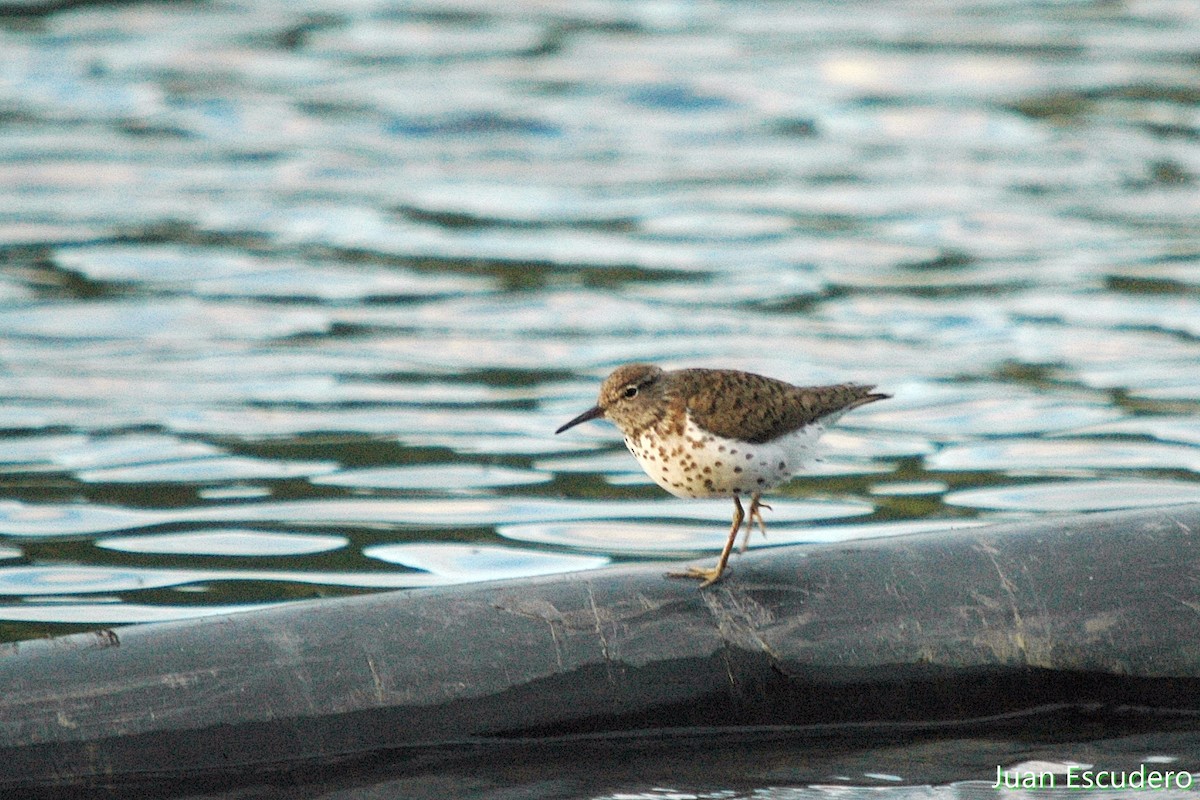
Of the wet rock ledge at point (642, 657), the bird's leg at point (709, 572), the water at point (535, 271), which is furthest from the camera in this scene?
the water at point (535, 271)

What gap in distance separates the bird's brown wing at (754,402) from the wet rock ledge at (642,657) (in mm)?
463

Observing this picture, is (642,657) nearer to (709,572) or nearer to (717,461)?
(709,572)

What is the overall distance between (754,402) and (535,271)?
25.4 feet

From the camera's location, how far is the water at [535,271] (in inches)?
362

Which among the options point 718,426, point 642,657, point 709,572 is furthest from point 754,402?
point 642,657

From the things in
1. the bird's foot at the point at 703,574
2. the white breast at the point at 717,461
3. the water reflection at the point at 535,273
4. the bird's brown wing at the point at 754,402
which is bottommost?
the water reflection at the point at 535,273

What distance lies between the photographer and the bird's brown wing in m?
6.56

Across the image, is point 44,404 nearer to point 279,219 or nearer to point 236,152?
point 279,219

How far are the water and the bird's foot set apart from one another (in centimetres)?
209

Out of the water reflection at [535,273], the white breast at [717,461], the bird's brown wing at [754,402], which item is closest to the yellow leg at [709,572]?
the white breast at [717,461]

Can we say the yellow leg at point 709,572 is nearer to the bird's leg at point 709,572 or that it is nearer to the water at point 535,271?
the bird's leg at point 709,572

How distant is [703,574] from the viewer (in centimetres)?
644

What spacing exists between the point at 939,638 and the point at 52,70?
15.9 meters

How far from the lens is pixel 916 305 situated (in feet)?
44.0
